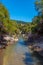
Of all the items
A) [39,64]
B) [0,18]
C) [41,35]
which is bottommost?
[39,64]

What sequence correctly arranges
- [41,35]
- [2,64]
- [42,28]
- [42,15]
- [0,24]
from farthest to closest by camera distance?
[41,35], [42,28], [0,24], [42,15], [2,64]

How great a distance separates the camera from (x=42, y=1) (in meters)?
48.4

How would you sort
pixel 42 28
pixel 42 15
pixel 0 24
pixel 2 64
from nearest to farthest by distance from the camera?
pixel 2 64 < pixel 42 15 < pixel 0 24 < pixel 42 28

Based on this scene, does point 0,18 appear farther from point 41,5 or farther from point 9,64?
point 9,64

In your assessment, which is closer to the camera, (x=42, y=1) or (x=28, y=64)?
(x=28, y=64)

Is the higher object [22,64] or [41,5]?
[41,5]

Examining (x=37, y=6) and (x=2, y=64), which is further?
(x=37, y=6)

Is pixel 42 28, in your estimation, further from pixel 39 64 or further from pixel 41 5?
pixel 39 64

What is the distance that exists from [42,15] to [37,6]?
8.67 feet

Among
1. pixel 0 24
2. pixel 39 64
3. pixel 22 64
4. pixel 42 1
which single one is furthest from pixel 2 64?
pixel 0 24

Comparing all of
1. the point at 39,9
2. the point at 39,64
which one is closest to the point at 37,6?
the point at 39,9

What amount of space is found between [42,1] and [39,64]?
22.6 metres

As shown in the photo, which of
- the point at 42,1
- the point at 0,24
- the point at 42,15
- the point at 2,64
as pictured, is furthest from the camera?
the point at 0,24

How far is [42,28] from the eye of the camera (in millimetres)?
63938
